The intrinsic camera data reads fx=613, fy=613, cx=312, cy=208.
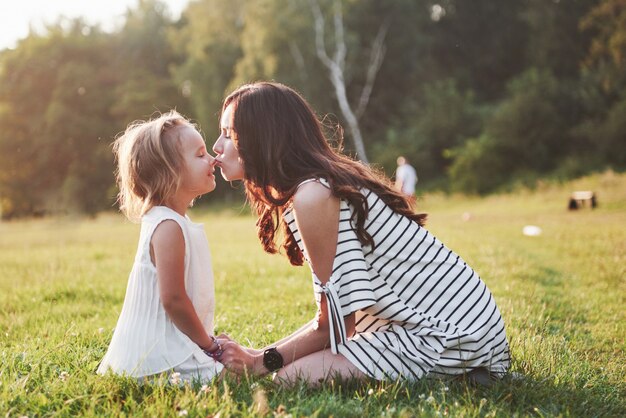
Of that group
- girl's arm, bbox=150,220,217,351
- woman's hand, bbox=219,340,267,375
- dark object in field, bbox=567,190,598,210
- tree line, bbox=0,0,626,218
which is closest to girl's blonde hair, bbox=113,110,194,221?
girl's arm, bbox=150,220,217,351

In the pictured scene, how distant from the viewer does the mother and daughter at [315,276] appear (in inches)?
111

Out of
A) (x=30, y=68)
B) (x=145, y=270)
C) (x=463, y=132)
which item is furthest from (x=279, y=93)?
(x=30, y=68)

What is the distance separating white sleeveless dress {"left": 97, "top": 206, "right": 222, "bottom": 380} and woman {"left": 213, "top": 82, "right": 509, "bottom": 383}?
0.66 feet

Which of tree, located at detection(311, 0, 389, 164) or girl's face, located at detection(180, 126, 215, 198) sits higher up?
tree, located at detection(311, 0, 389, 164)

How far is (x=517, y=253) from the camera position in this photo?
26.5ft

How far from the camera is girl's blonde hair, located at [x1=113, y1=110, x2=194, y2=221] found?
3.06m

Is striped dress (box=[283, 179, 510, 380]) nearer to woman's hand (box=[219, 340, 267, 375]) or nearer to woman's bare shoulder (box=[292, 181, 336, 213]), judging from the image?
woman's bare shoulder (box=[292, 181, 336, 213])

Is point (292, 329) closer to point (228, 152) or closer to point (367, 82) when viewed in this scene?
point (228, 152)

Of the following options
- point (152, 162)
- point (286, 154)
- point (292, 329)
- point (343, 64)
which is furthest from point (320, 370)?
point (343, 64)

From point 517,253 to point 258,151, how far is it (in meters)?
5.96

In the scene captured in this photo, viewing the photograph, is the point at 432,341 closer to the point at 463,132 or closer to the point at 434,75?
the point at 463,132

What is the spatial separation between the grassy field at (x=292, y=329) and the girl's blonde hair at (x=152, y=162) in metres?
0.90

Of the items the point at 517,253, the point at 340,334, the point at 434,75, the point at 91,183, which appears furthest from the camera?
the point at 91,183

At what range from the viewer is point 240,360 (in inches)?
117
